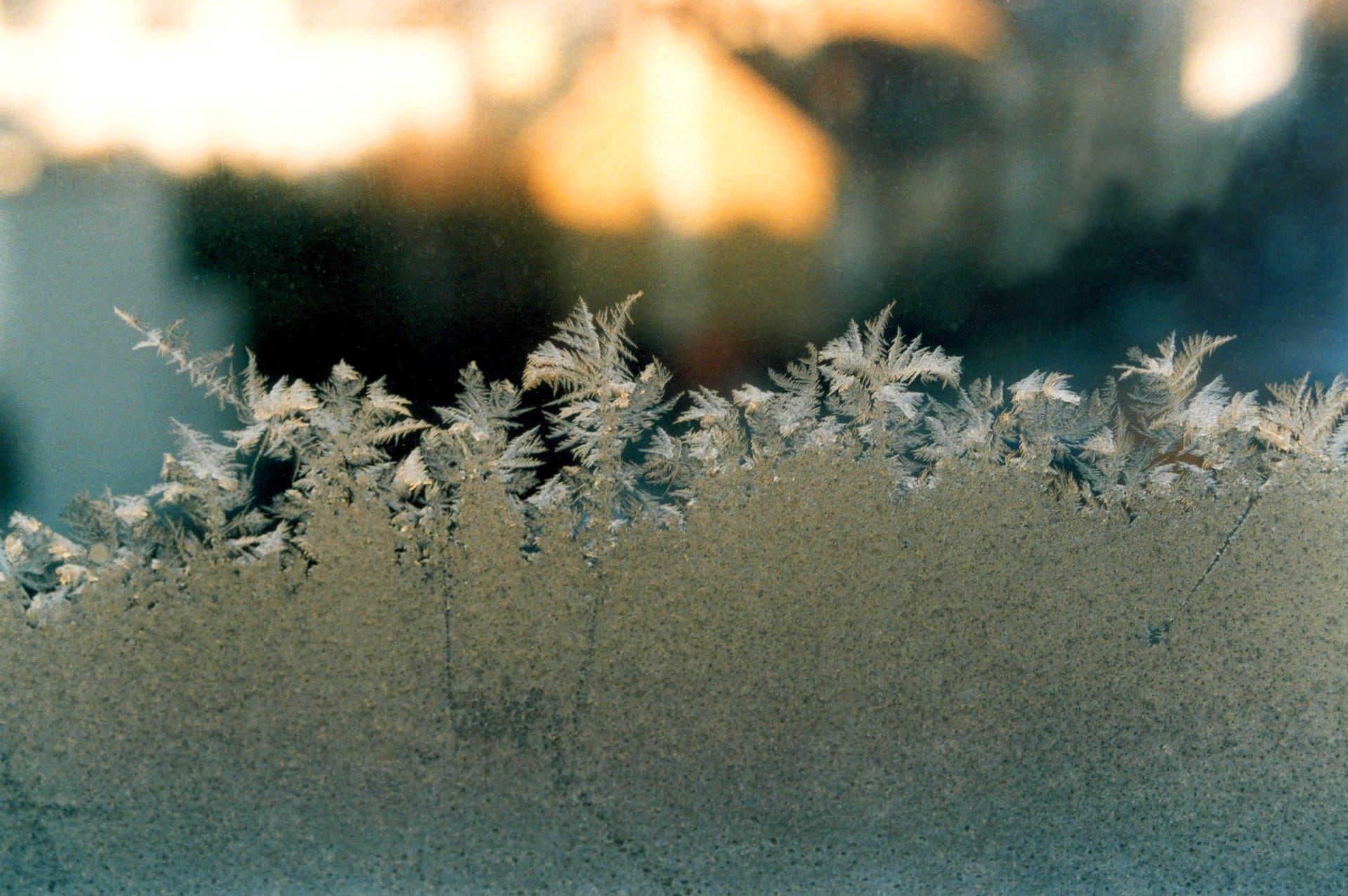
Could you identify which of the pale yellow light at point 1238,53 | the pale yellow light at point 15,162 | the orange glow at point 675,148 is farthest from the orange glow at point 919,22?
the pale yellow light at point 15,162

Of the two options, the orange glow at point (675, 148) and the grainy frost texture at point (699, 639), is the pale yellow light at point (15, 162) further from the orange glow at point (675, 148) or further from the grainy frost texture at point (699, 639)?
the orange glow at point (675, 148)

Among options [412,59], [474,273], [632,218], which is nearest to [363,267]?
[474,273]

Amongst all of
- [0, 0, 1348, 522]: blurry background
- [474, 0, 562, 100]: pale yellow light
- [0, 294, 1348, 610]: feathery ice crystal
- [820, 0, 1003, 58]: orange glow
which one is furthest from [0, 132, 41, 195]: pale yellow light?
[820, 0, 1003, 58]: orange glow

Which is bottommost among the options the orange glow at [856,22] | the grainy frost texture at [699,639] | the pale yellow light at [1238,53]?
the grainy frost texture at [699,639]

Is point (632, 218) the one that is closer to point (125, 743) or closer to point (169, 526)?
point (169, 526)

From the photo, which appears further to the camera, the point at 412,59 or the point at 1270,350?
the point at 1270,350

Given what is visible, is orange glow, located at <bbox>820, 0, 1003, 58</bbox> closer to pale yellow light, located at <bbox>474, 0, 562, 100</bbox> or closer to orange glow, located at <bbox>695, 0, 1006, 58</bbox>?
orange glow, located at <bbox>695, 0, 1006, 58</bbox>

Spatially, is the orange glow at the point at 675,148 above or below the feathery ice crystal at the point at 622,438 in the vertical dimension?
above

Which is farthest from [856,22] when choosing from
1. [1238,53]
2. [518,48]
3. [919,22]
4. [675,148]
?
[1238,53]
